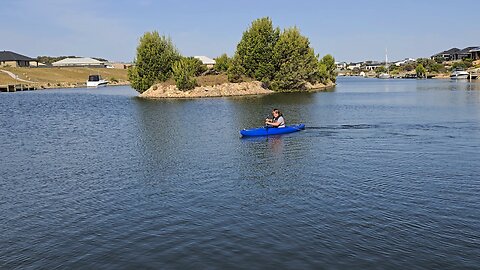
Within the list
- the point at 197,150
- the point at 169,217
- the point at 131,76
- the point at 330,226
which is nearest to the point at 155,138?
the point at 197,150

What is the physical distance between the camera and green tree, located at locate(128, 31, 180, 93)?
10169 cm

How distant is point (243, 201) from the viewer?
821 inches

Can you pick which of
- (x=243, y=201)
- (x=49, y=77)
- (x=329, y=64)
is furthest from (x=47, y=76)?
(x=243, y=201)

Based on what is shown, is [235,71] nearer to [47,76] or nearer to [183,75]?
[183,75]

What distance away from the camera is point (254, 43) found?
10725 centimetres

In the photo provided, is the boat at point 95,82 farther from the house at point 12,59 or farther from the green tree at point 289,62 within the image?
the green tree at point 289,62

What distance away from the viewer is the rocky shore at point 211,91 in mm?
100125

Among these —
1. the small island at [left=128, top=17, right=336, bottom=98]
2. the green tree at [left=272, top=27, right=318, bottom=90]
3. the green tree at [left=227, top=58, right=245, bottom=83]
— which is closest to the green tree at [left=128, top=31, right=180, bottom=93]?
the small island at [left=128, top=17, right=336, bottom=98]

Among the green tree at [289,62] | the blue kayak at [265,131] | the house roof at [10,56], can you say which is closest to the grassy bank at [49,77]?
the house roof at [10,56]

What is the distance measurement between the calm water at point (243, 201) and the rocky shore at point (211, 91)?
59292 millimetres

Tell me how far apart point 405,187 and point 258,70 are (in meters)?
87.4

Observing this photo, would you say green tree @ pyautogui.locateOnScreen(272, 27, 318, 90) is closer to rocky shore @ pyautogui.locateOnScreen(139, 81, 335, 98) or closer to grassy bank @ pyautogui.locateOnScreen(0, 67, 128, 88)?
rocky shore @ pyautogui.locateOnScreen(139, 81, 335, 98)

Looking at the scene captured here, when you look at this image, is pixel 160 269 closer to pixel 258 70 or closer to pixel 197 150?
pixel 197 150

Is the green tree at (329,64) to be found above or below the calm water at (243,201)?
above
